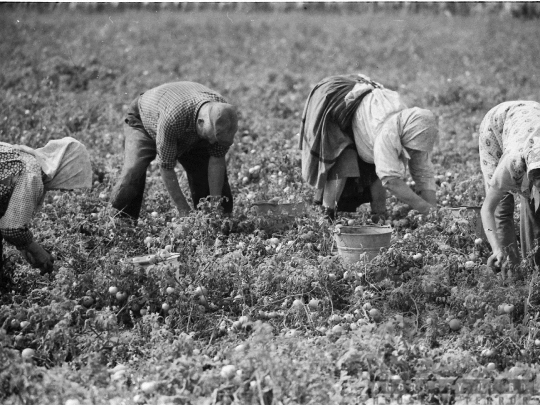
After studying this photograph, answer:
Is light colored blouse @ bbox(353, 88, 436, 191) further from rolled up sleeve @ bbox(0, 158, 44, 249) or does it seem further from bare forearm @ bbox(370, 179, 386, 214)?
rolled up sleeve @ bbox(0, 158, 44, 249)

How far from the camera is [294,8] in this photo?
17.6 m

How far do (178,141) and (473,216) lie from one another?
1.80 meters

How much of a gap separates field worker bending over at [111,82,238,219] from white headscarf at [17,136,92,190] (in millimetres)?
772

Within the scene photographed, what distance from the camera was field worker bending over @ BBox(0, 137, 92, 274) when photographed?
148 inches

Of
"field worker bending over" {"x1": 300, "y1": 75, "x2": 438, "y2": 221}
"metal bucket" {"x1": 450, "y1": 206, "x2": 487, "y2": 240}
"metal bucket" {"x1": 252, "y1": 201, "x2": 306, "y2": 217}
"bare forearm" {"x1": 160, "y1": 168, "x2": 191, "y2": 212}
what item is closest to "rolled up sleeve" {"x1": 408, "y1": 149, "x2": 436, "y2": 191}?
"field worker bending over" {"x1": 300, "y1": 75, "x2": 438, "y2": 221}

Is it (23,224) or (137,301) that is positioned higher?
(23,224)

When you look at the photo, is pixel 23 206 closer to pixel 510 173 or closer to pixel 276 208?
pixel 276 208

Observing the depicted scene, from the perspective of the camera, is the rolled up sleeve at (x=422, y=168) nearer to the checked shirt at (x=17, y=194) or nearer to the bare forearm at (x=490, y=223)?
the bare forearm at (x=490, y=223)

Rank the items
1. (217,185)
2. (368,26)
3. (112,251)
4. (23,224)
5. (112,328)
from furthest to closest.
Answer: (368,26)
(217,185)
(112,251)
(23,224)
(112,328)

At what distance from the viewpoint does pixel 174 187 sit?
15.9 ft


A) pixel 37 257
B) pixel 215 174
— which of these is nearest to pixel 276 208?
pixel 215 174

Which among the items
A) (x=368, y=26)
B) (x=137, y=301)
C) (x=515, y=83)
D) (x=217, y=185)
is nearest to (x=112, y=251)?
(x=137, y=301)

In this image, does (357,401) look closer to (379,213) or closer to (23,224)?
(23,224)

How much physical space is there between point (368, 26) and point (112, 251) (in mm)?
11472
